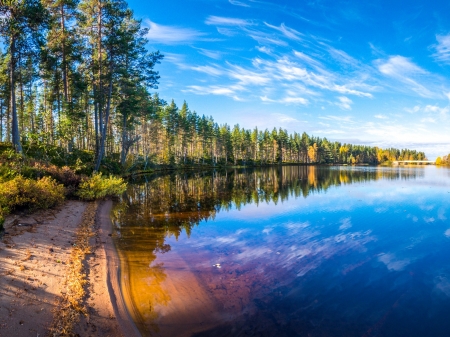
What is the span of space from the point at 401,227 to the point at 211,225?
1023cm

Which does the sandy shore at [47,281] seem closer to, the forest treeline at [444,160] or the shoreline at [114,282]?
the shoreline at [114,282]

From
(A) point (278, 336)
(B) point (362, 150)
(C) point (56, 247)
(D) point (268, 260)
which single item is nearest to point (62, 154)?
(C) point (56, 247)

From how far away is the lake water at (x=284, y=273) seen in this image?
19.0ft

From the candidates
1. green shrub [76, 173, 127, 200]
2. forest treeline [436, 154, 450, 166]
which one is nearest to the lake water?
green shrub [76, 173, 127, 200]

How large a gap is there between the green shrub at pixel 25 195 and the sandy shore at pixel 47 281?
597 mm

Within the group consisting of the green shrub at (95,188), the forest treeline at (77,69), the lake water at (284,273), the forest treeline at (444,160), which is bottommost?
the lake water at (284,273)

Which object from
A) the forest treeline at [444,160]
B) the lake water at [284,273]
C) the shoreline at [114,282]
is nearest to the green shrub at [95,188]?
the lake water at [284,273]

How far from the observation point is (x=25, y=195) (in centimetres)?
1032

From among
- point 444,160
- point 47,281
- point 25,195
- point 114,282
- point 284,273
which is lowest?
point 284,273

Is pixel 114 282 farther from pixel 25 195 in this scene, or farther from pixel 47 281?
pixel 25 195

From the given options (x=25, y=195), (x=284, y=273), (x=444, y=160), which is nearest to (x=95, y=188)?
(x=25, y=195)

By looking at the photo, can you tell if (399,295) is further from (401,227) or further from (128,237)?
(128,237)

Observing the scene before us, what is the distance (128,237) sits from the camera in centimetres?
1101

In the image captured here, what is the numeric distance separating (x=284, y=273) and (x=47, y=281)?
6.34 metres
